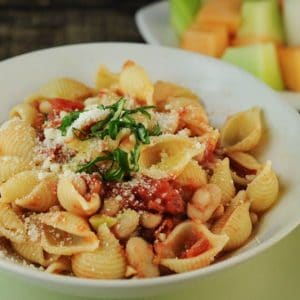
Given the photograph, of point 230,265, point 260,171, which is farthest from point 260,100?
point 230,265

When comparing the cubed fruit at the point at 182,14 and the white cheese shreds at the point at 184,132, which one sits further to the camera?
the cubed fruit at the point at 182,14

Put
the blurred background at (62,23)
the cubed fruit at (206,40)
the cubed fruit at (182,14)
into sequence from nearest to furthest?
1. the cubed fruit at (206,40)
2. the cubed fruit at (182,14)
3. the blurred background at (62,23)

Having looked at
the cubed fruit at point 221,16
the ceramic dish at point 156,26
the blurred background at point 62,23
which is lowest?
the blurred background at point 62,23

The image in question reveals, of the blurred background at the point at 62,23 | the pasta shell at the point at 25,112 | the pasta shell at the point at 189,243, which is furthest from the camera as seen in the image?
the blurred background at the point at 62,23

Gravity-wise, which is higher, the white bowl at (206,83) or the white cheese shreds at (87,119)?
the white cheese shreds at (87,119)

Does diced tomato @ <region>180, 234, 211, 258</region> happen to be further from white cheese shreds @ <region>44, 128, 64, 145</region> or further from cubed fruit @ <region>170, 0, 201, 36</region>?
cubed fruit @ <region>170, 0, 201, 36</region>

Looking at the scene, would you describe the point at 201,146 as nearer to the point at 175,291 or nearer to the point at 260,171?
the point at 260,171

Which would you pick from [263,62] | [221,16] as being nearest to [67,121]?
[263,62]

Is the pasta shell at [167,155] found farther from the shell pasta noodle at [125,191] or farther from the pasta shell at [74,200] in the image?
the pasta shell at [74,200]

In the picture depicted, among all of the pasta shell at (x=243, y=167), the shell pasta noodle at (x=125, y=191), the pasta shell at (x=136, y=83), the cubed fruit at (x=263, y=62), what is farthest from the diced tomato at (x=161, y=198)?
the cubed fruit at (x=263, y=62)
